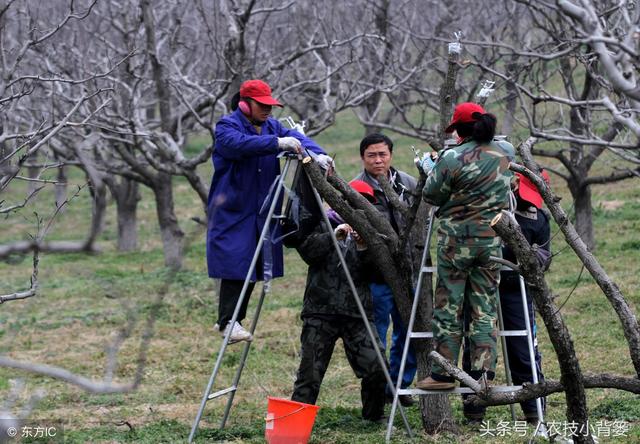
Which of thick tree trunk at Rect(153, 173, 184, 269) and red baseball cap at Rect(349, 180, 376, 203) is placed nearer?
red baseball cap at Rect(349, 180, 376, 203)

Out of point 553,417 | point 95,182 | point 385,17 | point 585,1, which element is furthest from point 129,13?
point 95,182

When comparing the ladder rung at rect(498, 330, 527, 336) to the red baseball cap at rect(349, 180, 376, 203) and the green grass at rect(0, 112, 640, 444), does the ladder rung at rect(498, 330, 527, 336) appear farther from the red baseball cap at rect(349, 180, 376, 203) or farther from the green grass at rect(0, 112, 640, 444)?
the red baseball cap at rect(349, 180, 376, 203)

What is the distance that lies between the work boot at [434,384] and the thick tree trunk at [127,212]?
42.7ft

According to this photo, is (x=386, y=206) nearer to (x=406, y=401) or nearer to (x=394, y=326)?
(x=394, y=326)

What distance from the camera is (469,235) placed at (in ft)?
18.1

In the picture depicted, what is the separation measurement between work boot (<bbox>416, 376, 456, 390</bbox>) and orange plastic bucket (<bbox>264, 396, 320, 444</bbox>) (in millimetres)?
633

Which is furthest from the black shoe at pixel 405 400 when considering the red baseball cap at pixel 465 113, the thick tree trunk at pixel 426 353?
the red baseball cap at pixel 465 113

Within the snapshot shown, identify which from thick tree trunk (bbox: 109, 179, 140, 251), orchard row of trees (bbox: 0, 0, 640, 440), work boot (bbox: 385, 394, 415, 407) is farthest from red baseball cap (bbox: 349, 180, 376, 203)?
thick tree trunk (bbox: 109, 179, 140, 251)

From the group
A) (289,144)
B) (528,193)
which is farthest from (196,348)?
(528,193)

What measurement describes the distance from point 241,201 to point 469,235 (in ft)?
5.20

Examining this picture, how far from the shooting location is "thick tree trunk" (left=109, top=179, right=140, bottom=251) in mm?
18188

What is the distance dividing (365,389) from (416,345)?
1.62ft

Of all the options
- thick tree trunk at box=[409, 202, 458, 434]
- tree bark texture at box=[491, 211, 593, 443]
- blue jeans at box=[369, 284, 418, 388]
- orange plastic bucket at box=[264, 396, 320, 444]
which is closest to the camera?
tree bark texture at box=[491, 211, 593, 443]

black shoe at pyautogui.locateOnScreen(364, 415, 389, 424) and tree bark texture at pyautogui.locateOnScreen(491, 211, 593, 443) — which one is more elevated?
tree bark texture at pyautogui.locateOnScreen(491, 211, 593, 443)
